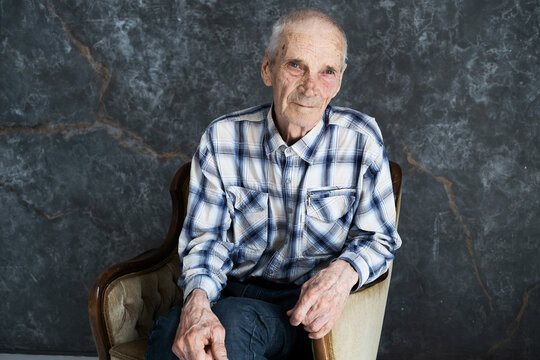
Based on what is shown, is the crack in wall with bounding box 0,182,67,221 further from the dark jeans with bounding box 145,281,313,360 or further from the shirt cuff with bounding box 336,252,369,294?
the shirt cuff with bounding box 336,252,369,294

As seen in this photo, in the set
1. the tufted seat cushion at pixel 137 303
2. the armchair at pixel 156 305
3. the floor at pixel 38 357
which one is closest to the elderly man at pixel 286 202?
the armchair at pixel 156 305

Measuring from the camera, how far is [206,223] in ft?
5.67

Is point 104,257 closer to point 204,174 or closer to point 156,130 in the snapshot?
point 156,130

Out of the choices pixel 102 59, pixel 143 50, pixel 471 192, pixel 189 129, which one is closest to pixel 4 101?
pixel 102 59

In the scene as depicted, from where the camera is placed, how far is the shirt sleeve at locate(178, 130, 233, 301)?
167 cm

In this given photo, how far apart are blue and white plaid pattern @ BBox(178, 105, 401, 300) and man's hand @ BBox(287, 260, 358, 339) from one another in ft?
0.53

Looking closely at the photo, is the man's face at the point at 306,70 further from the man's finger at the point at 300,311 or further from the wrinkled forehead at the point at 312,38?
the man's finger at the point at 300,311

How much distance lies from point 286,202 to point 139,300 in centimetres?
59

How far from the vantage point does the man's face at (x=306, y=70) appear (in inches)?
62.5

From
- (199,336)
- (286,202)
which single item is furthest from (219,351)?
(286,202)

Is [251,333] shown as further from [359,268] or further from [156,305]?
[156,305]

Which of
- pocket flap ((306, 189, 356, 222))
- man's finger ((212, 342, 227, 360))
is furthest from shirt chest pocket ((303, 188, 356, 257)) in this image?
man's finger ((212, 342, 227, 360))

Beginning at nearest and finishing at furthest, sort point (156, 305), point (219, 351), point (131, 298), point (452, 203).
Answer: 1. point (219, 351)
2. point (131, 298)
3. point (156, 305)
4. point (452, 203)

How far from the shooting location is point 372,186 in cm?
165
